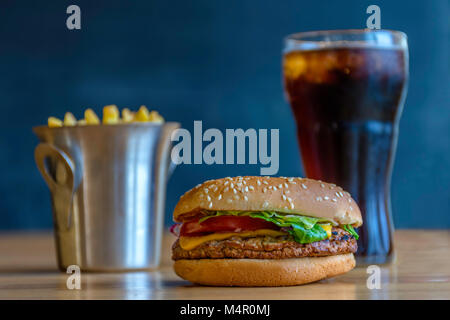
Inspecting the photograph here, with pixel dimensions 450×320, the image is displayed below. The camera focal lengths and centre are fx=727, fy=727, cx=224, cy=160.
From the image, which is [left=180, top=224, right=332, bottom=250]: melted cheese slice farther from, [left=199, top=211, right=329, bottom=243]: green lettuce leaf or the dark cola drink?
the dark cola drink

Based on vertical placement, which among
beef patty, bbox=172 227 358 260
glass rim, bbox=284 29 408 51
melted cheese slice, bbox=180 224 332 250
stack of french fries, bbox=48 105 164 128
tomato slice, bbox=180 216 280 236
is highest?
glass rim, bbox=284 29 408 51

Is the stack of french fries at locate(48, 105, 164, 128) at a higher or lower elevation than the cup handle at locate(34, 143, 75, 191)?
higher

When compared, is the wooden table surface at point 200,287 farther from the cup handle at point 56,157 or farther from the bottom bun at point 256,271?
the cup handle at point 56,157

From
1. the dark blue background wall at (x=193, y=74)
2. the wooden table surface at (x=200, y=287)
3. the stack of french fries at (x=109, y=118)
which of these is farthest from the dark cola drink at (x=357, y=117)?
the dark blue background wall at (x=193, y=74)

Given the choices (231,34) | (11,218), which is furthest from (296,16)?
(11,218)

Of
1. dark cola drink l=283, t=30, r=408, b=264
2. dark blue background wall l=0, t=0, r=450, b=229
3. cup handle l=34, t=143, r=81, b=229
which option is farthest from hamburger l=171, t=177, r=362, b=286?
dark blue background wall l=0, t=0, r=450, b=229

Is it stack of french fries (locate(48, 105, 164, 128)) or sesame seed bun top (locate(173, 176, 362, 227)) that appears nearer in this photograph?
sesame seed bun top (locate(173, 176, 362, 227))
